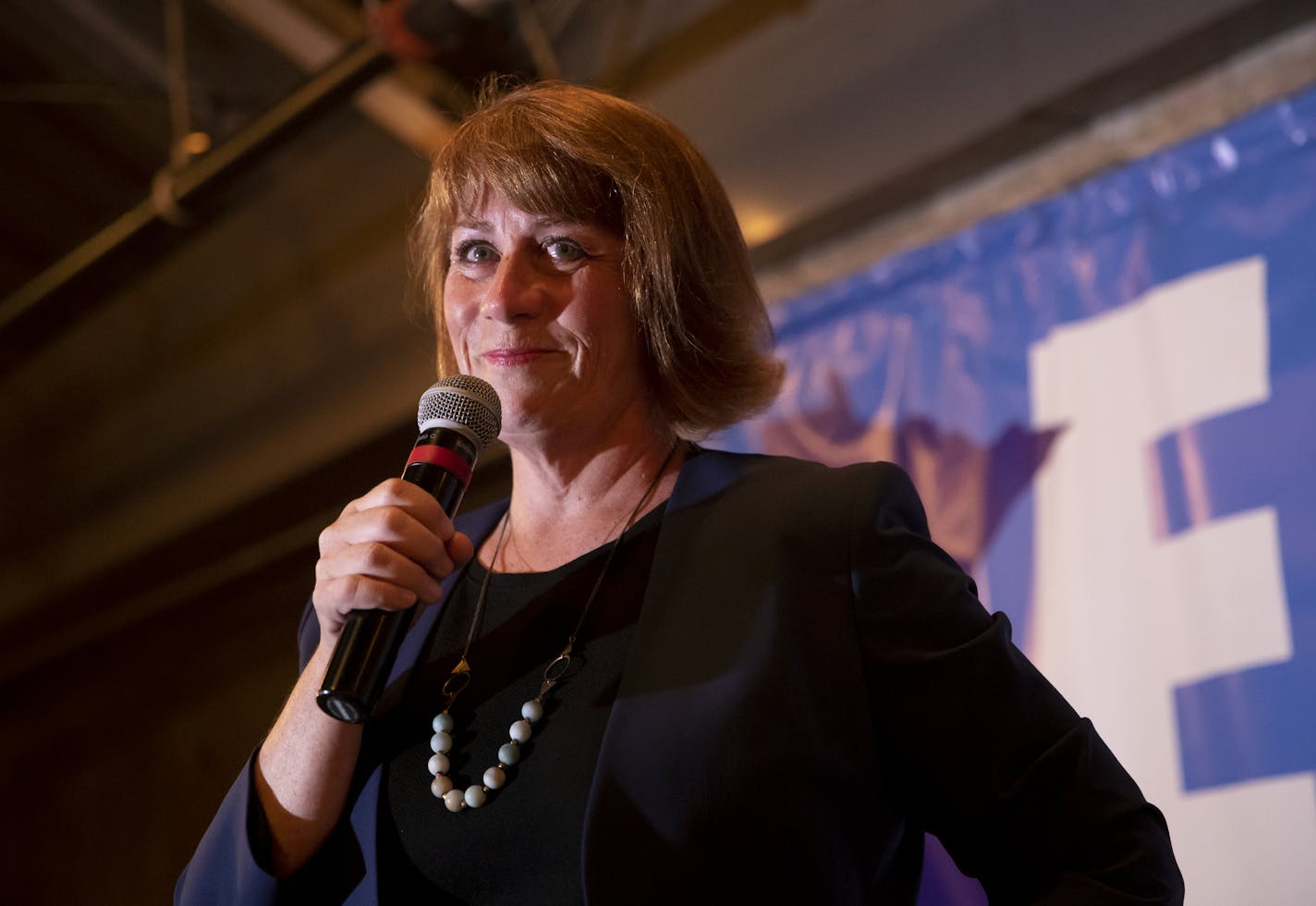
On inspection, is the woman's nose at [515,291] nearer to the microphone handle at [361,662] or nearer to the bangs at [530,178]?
the bangs at [530,178]

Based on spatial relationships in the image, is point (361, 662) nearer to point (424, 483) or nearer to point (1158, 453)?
point (424, 483)

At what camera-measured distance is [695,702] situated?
1114mm

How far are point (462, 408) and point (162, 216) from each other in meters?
2.66

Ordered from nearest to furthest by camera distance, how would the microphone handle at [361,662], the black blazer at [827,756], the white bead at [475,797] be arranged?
the microphone handle at [361,662] < the black blazer at [827,756] < the white bead at [475,797]

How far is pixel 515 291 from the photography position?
1324 millimetres

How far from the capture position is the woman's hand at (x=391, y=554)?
99 centimetres

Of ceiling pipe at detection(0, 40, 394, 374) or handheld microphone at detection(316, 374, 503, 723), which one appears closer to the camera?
handheld microphone at detection(316, 374, 503, 723)

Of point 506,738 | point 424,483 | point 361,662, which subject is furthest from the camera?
point 506,738

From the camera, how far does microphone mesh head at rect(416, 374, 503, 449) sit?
115cm

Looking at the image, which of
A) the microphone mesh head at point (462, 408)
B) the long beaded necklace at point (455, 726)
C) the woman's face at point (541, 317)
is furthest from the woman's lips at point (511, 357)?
the long beaded necklace at point (455, 726)

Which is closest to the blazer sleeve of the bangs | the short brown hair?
the short brown hair

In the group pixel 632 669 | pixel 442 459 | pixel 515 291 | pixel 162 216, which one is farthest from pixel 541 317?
pixel 162 216

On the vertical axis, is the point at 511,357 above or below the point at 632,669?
above

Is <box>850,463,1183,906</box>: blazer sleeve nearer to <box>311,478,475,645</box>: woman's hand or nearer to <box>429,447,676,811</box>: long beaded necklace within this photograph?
<box>429,447,676,811</box>: long beaded necklace
